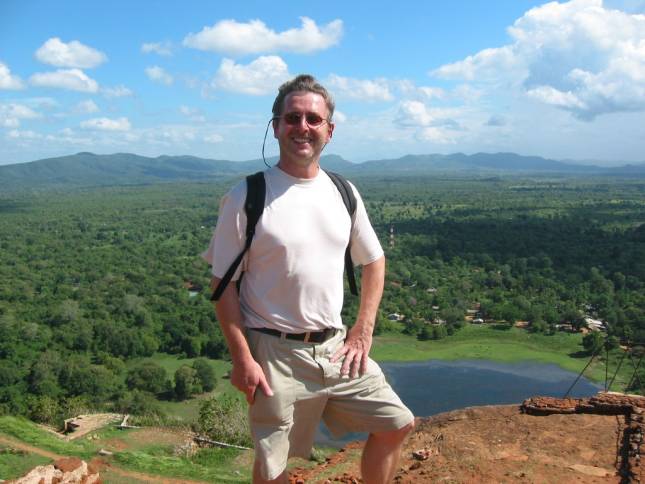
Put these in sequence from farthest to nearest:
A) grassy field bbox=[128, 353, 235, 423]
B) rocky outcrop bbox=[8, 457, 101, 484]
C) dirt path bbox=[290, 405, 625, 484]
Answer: grassy field bbox=[128, 353, 235, 423] < dirt path bbox=[290, 405, 625, 484] < rocky outcrop bbox=[8, 457, 101, 484]

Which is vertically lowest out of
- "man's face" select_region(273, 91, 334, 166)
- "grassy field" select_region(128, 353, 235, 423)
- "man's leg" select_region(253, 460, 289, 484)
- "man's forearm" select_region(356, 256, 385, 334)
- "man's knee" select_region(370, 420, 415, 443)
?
"grassy field" select_region(128, 353, 235, 423)

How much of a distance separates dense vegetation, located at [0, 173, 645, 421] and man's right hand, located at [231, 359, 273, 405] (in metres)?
14.8

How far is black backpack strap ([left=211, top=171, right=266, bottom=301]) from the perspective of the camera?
272 centimetres

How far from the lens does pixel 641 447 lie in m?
5.31

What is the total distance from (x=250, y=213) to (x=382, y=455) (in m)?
1.43

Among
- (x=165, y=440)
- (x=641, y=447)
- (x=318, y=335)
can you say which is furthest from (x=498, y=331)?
(x=318, y=335)

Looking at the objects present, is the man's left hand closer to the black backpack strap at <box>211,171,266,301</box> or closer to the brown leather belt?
the brown leather belt

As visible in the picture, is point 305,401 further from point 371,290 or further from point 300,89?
point 300,89

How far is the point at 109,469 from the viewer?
6.51 m

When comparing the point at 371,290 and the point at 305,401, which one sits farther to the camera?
the point at 371,290

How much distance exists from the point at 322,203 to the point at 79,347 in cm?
3154

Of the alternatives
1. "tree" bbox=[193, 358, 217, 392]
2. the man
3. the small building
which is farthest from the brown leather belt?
the small building

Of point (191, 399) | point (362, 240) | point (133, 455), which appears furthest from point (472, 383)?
point (362, 240)

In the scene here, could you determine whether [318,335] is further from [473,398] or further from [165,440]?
[473,398]
